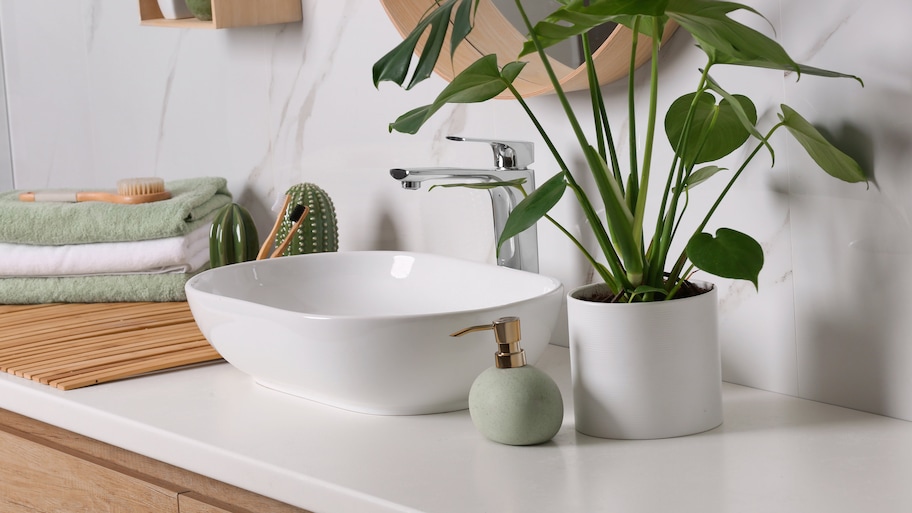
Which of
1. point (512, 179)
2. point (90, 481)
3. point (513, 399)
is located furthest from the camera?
point (512, 179)

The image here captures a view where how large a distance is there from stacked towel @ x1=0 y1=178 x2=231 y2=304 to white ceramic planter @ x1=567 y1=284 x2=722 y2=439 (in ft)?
2.84

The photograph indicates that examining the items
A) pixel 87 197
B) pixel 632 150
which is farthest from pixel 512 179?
pixel 87 197

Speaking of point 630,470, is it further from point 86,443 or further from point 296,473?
point 86,443

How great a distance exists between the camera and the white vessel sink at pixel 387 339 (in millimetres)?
950

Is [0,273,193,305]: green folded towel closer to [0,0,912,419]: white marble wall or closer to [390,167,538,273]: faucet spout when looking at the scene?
[0,0,912,419]: white marble wall

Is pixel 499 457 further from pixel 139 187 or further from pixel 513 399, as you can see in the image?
pixel 139 187

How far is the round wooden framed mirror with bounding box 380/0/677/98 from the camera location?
107cm

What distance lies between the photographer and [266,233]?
1.72 metres

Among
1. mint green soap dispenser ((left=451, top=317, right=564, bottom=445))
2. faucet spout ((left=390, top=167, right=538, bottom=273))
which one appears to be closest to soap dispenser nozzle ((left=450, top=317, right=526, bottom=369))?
mint green soap dispenser ((left=451, top=317, right=564, bottom=445))

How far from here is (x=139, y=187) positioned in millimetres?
1634

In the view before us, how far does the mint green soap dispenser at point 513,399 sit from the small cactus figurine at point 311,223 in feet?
2.06

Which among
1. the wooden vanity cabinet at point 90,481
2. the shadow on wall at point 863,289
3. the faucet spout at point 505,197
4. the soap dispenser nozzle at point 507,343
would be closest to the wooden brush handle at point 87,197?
the wooden vanity cabinet at point 90,481

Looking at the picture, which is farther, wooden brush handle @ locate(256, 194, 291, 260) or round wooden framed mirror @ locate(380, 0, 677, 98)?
wooden brush handle @ locate(256, 194, 291, 260)

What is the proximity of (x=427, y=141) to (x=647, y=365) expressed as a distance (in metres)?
0.64
